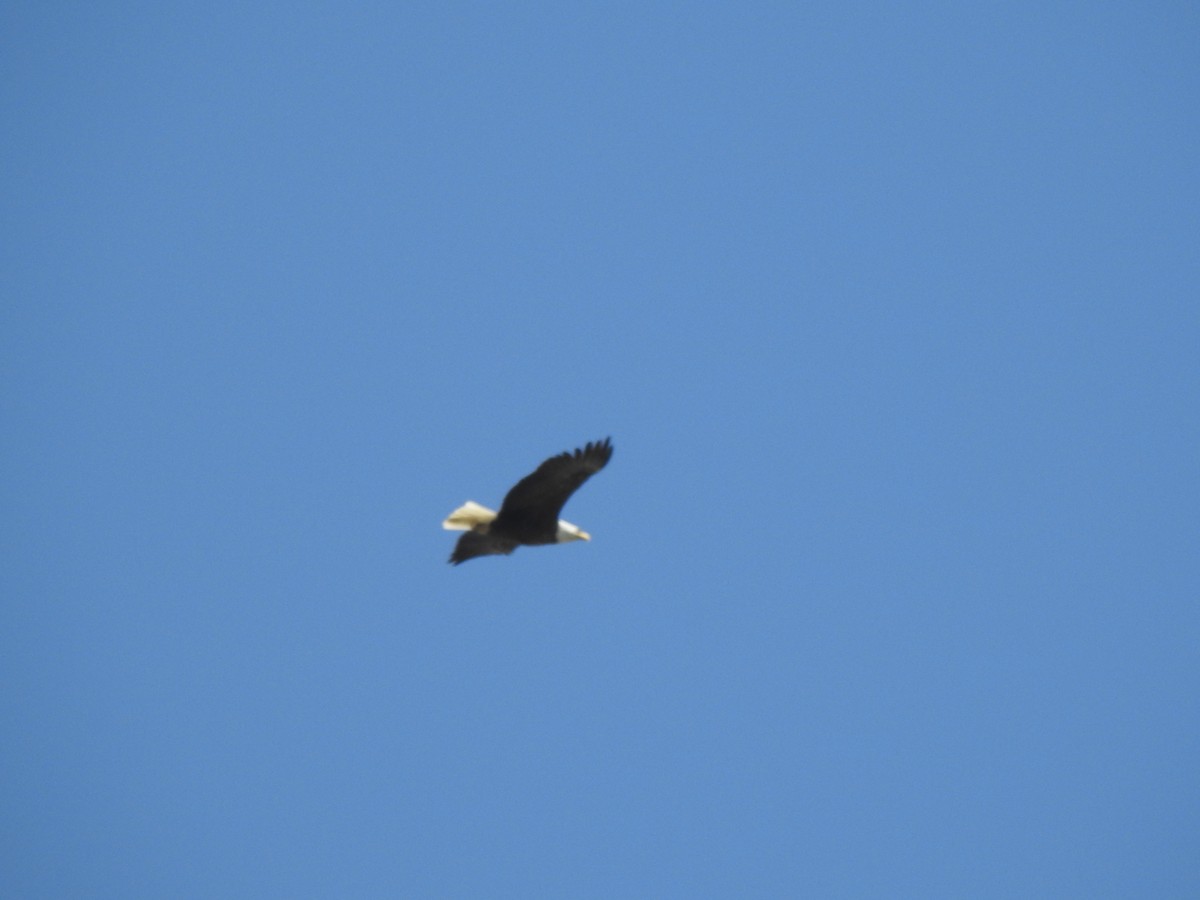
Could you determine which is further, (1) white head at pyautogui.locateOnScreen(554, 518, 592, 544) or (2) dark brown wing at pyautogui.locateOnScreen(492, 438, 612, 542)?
(1) white head at pyautogui.locateOnScreen(554, 518, 592, 544)

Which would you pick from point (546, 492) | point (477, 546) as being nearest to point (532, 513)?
point (546, 492)

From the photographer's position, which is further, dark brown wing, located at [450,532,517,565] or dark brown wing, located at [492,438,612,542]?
dark brown wing, located at [450,532,517,565]

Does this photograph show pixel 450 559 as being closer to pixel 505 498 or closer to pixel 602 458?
pixel 505 498

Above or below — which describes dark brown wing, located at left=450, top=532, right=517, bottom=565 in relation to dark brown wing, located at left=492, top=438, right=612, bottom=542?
below

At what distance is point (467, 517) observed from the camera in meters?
13.2

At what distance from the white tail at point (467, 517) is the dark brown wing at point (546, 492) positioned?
0.71 ft

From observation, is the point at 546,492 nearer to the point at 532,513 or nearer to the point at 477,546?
the point at 532,513

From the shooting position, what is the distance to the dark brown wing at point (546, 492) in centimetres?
1239

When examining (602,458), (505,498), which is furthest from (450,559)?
(602,458)

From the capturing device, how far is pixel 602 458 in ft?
40.9

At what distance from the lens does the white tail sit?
13.1 metres

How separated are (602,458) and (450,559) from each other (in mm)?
2149

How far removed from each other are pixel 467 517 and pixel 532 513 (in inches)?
30.7

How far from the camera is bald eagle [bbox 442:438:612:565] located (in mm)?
12414
